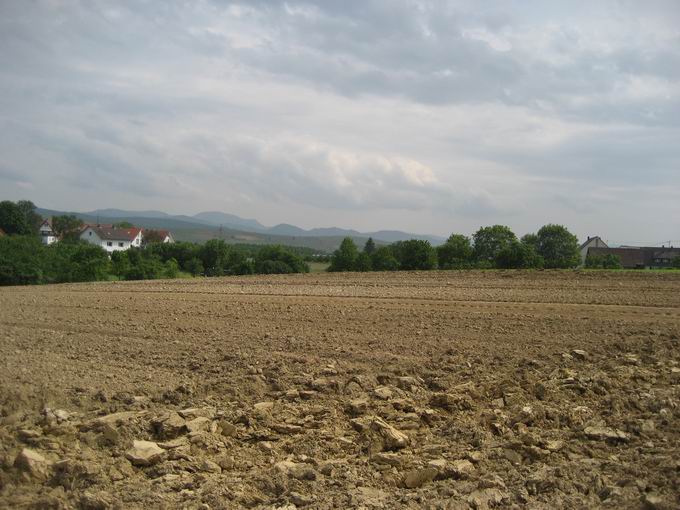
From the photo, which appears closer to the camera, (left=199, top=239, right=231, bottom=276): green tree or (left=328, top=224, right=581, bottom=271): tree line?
(left=328, top=224, right=581, bottom=271): tree line

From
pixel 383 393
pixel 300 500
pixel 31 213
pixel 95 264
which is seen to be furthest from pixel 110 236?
pixel 300 500

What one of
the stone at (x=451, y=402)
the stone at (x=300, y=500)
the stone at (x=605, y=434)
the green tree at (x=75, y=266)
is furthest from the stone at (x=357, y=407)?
the green tree at (x=75, y=266)

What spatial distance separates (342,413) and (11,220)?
356ft

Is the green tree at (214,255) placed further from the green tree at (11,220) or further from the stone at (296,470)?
the stone at (296,470)

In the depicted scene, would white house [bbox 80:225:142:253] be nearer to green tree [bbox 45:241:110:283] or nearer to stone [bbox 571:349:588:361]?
green tree [bbox 45:241:110:283]

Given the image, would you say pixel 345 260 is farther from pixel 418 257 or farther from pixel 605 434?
pixel 605 434

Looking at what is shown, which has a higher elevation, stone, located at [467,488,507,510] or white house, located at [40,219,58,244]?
white house, located at [40,219,58,244]

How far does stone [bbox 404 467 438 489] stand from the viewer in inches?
219

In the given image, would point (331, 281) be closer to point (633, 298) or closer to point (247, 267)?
point (633, 298)

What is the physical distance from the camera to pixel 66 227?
128000 millimetres

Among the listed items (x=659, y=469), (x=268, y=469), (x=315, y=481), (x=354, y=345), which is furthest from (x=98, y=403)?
(x=659, y=469)

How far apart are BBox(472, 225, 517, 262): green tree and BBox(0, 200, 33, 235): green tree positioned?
81.6 m

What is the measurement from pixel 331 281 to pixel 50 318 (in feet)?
48.6

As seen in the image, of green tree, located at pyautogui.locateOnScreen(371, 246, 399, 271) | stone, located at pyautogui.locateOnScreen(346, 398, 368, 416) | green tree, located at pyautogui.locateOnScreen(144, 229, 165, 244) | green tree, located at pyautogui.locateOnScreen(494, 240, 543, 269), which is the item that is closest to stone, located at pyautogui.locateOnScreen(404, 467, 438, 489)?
stone, located at pyautogui.locateOnScreen(346, 398, 368, 416)
